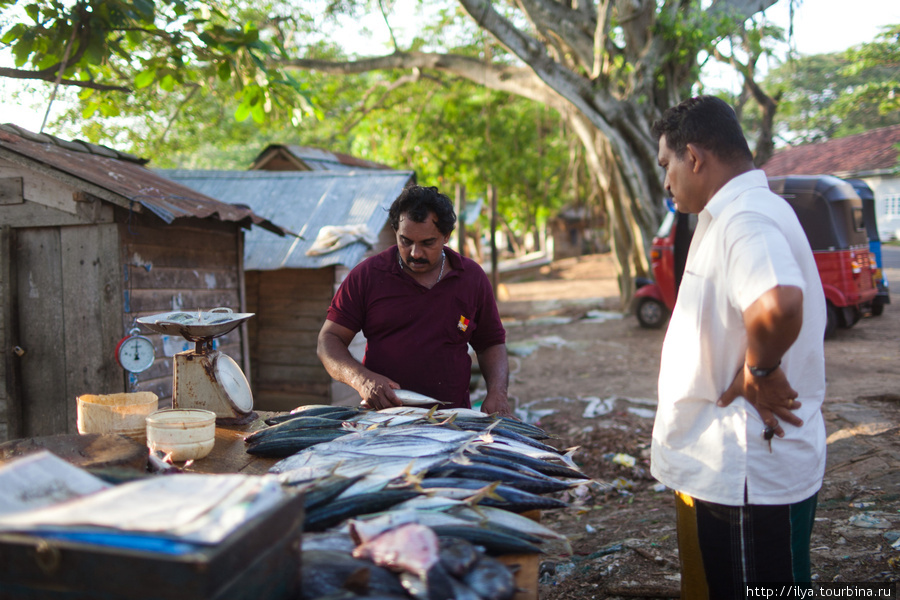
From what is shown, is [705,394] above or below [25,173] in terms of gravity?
below

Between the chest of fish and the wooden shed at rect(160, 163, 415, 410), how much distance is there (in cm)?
779

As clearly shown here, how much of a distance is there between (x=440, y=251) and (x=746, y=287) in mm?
1820

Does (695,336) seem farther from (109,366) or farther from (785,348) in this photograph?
(109,366)

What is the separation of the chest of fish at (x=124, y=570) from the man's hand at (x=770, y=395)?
1539mm

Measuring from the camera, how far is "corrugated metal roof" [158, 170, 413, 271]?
28.2 feet

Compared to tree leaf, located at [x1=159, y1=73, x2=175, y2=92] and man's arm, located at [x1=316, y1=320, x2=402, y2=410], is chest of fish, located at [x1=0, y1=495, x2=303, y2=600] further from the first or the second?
tree leaf, located at [x1=159, y1=73, x2=175, y2=92]

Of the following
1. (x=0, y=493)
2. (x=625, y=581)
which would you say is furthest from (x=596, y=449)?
(x=0, y=493)

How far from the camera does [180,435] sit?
2352 millimetres

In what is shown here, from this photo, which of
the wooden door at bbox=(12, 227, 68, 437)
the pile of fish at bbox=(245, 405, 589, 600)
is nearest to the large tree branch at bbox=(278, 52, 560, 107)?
the wooden door at bbox=(12, 227, 68, 437)

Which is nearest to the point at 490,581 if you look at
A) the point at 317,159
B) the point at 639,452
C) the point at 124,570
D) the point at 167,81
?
the point at 124,570

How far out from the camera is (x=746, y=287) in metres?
1.85

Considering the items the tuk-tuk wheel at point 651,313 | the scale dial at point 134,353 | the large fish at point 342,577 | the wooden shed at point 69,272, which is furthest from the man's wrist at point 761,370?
the tuk-tuk wheel at point 651,313

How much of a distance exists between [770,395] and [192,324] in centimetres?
239

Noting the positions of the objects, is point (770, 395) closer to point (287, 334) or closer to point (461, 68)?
point (287, 334)
